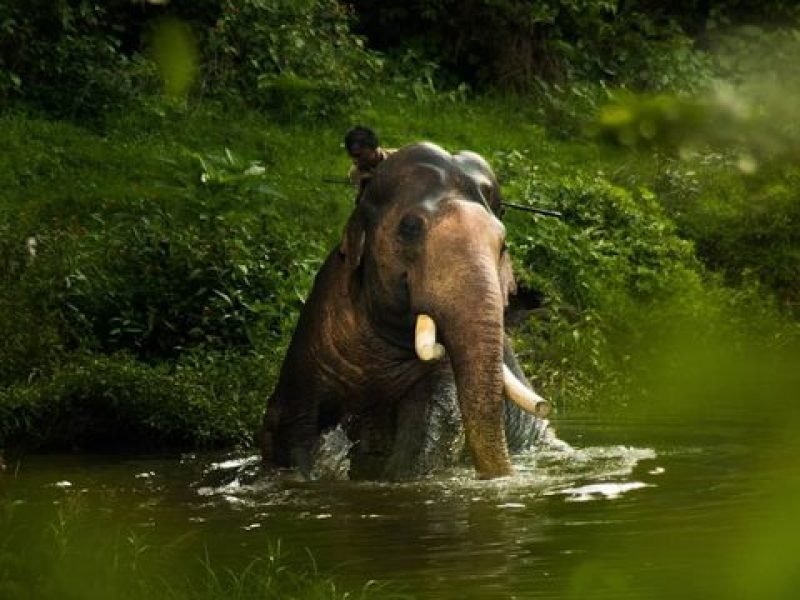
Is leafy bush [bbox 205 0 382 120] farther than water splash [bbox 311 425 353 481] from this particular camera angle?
Yes

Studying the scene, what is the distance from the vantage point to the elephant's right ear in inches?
377

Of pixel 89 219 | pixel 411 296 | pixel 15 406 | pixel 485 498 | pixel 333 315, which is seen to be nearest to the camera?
pixel 485 498

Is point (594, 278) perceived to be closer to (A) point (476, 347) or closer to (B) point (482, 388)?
(A) point (476, 347)

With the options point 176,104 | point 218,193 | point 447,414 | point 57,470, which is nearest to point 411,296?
point 447,414

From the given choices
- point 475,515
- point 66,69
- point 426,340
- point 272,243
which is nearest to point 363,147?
point 426,340

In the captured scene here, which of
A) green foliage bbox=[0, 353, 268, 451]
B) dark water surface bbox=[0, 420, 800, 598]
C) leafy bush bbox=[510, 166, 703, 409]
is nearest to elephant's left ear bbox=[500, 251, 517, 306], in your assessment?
dark water surface bbox=[0, 420, 800, 598]

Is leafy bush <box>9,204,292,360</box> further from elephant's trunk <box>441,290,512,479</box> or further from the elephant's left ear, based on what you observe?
elephant's trunk <box>441,290,512,479</box>

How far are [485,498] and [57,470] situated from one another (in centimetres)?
278

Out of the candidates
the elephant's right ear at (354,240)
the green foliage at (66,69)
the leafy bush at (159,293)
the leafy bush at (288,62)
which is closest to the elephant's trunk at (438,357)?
the elephant's right ear at (354,240)

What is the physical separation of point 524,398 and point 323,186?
334 inches

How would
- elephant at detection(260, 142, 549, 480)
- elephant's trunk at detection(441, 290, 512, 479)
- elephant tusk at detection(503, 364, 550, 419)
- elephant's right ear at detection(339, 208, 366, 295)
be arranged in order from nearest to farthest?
1. elephant tusk at detection(503, 364, 550, 419)
2. elephant's trunk at detection(441, 290, 512, 479)
3. elephant at detection(260, 142, 549, 480)
4. elephant's right ear at detection(339, 208, 366, 295)

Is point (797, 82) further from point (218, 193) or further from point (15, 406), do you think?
point (15, 406)

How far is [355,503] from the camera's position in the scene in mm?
8773

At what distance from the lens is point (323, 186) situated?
16.8 meters
